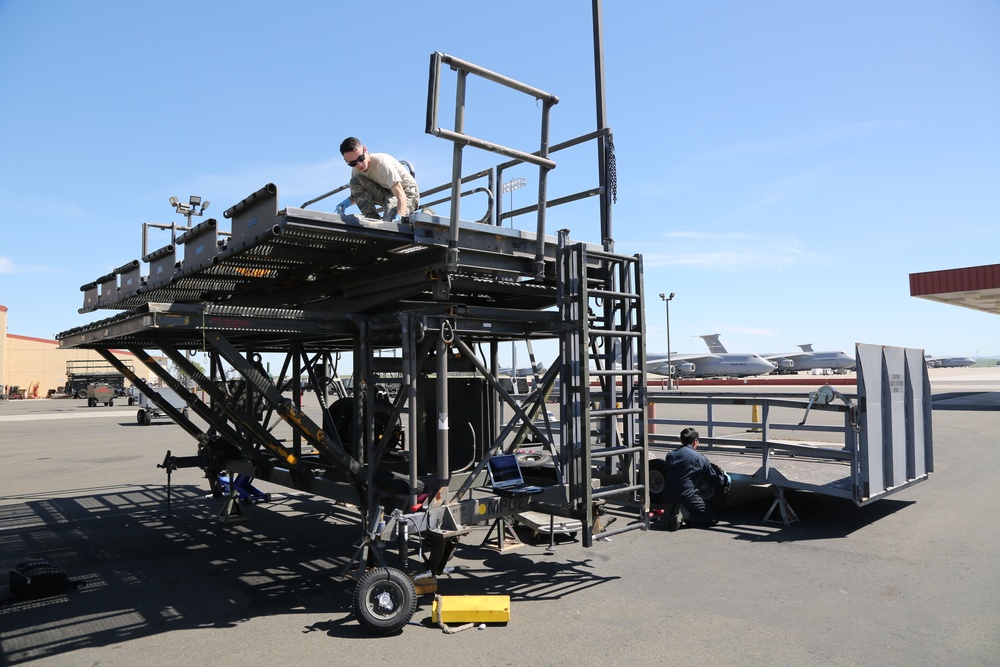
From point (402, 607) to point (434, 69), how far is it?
422cm

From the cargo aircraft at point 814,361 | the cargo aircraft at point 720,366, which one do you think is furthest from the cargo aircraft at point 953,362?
the cargo aircraft at point 720,366

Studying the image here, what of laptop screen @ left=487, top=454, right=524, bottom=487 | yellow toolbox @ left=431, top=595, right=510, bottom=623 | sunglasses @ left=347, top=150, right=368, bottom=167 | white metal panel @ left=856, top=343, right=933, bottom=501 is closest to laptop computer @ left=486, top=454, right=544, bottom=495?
laptop screen @ left=487, top=454, right=524, bottom=487

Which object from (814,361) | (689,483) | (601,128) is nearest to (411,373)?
(601,128)

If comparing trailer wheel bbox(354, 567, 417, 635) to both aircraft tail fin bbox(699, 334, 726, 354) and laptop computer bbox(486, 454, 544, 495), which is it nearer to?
laptop computer bbox(486, 454, 544, 495)

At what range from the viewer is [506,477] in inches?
263

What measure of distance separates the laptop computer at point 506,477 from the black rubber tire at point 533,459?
4.45 ft

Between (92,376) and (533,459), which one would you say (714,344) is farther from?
(533,459)

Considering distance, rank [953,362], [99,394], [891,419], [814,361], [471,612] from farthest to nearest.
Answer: [953,362] → [814,361] → [99,394] → [891,419] → [471,612]

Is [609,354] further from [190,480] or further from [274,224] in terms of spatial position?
[190,480]

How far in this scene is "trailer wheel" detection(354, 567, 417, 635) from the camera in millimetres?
5266

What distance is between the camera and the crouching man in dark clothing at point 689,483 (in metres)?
8.94

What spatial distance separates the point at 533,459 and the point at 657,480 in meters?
2.33

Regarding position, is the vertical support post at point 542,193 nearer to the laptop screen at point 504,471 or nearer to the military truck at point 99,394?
the laptop screen at point 504,471

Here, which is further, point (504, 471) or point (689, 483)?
point (689, 483)
